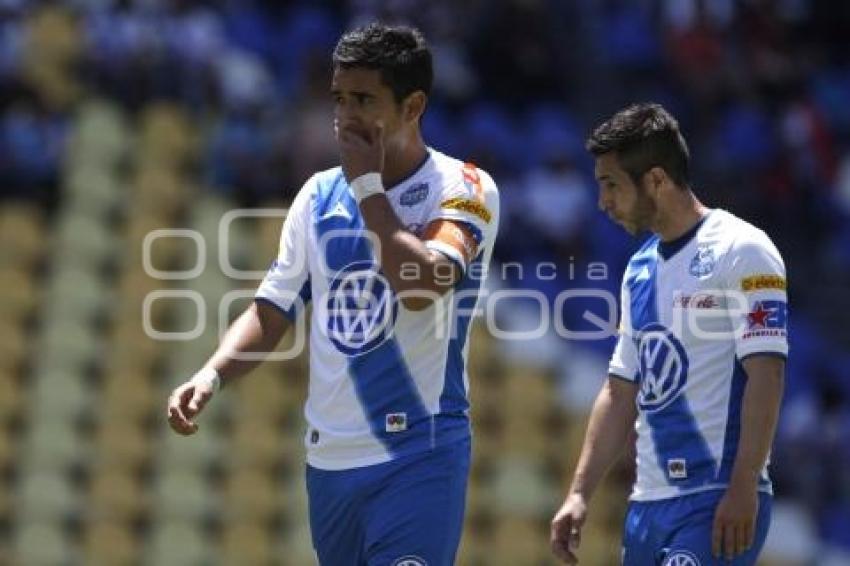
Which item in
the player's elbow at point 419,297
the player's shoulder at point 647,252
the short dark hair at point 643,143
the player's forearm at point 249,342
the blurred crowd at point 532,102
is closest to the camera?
the player's elbow at point 419,297

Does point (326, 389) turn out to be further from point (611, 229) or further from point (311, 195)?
point (611, 229)

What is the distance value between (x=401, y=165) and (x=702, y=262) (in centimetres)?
95

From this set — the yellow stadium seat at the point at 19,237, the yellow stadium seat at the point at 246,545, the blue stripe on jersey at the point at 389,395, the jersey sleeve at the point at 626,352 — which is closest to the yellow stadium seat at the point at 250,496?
the yellow stadium seat at the point at 246,545

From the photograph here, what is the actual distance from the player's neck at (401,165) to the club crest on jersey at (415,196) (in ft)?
0.16

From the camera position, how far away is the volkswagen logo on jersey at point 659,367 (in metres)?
5.90

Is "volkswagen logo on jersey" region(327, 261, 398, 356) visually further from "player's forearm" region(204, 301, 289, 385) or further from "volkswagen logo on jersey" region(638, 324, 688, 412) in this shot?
"volkswagen logo on jersey" region(638, 324, 688, 412)

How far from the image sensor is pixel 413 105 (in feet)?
19.0

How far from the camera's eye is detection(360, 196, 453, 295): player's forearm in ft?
17.9

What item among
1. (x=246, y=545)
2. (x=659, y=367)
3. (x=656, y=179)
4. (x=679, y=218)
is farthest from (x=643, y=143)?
(x=246, y=545)

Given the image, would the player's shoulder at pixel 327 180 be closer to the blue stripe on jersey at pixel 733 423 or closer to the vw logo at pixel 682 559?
the blue stripe on jersey at pixel 733 423

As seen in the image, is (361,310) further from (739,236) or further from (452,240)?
(739,236)

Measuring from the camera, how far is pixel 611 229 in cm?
1410

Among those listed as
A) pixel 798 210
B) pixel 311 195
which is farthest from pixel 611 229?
pixel 311 195

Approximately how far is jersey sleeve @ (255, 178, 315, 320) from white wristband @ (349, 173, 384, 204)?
463mm
